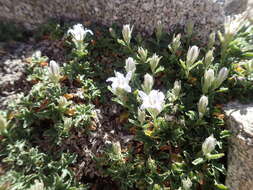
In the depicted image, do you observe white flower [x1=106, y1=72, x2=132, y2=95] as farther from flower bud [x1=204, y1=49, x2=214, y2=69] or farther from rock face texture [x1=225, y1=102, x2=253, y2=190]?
rock face texture [x1=225, y1=102, x2=253, y2=190]

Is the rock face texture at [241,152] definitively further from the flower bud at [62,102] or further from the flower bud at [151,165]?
the flower bud at [62,102]

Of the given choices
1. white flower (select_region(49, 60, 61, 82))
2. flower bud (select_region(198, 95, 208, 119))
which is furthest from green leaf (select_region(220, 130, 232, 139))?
white flower (select_region(49, 60, 61, 82))

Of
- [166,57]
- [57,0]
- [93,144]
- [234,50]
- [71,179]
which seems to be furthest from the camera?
[57,0]

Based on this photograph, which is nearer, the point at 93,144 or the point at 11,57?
the point at 93,144

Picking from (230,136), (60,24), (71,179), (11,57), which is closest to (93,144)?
(71,179)

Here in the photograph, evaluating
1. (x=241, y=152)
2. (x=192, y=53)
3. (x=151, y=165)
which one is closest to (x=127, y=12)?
(x=192, y=53)

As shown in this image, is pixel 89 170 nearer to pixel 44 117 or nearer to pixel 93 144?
pixel 93 144
